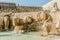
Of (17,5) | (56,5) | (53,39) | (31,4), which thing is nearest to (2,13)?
(17,5)

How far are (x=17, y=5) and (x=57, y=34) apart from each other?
8.39ft

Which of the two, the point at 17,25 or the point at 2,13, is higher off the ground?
the point at 2,13

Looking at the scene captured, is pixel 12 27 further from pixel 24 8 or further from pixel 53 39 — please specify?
pixel 53 39

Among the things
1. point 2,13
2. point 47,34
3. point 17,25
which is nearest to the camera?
point 47,34

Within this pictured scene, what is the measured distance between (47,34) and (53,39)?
501mm

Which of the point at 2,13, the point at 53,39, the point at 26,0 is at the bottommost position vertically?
the point at 53,39

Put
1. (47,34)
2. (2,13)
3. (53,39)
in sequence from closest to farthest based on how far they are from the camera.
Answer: (53,39) → (47,34) → (2,13)

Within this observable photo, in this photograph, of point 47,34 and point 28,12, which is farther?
point 28,12

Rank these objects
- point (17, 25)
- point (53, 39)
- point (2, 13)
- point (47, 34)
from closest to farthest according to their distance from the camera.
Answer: point (53, 39), point (47, 34), point (17, 25), point (2, 13)

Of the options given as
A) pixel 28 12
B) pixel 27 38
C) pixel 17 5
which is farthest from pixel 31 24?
pixel 27 38

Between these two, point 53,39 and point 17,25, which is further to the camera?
point 17,25

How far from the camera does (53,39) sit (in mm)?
5293

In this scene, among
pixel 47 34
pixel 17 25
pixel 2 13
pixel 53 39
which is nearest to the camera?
pixel 53 39

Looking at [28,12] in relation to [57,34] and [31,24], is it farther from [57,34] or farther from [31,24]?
[57,34]
